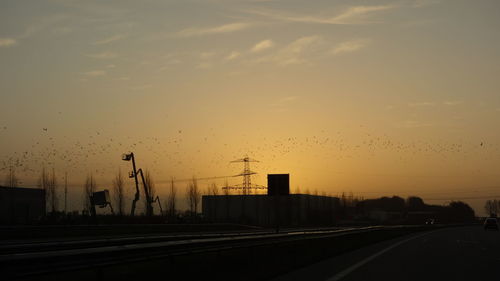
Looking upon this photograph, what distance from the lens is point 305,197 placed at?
15425 cm

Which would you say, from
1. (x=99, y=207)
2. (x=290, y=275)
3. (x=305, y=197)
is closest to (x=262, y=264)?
(x=290, y=275)

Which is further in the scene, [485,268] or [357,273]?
[485,268]

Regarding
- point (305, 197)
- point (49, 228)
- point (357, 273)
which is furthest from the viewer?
point (305, 197)

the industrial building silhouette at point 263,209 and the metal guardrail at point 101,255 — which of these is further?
the industrial building silhouette at point 263,209

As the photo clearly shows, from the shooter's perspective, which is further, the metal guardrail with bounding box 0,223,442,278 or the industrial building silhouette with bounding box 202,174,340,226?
the industrial building silhouette with bounding box 202,174,340,226

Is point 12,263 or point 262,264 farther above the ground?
point 12,263

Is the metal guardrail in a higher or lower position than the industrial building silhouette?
higher

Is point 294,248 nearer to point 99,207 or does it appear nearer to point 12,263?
point 12,263

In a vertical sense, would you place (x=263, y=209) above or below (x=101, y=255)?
below

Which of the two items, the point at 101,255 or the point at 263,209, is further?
the point at 263,209

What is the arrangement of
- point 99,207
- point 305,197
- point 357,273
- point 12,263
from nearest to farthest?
point 12,263
point 357,273
point 99,207
point 305,197

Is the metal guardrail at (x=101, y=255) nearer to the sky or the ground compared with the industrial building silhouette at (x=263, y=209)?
nearer to the sky

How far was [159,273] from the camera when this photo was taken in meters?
14.1

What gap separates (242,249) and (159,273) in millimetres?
6755
